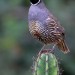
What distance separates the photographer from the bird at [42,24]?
252 inches

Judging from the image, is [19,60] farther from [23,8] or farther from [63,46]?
[63,46]

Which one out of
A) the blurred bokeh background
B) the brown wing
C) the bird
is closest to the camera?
the bird

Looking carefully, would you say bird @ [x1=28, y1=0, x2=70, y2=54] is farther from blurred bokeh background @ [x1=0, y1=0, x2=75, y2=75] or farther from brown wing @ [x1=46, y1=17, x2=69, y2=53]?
blurred bokeh background @ [x1=0, y1=0, x2=75, y2=75]

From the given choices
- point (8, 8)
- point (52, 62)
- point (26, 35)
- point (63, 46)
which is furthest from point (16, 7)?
point (52, 62)

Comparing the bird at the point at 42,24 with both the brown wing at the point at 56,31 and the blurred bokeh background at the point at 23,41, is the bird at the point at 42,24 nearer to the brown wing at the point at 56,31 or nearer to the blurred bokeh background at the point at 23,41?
the brown wing at the point at 56,31

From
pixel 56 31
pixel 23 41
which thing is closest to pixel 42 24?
pixel 56 31

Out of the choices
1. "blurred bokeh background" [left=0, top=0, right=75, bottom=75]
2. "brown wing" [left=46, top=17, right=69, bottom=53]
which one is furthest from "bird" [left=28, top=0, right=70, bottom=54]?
"blurred bokeh background" [left=0, top=0, right=75, bottom=75]

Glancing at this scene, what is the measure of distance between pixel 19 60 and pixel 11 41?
37 cm

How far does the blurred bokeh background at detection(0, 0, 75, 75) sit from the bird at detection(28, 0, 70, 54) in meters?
2.44

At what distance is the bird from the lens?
640 cm

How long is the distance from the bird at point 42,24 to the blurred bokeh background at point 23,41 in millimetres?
2441

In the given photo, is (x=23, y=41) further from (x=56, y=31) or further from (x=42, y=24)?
(x=42, y=24)

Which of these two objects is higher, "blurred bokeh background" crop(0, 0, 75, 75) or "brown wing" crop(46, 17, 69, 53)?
"blurred bokeh background" crop(0, 0, 75, 75)

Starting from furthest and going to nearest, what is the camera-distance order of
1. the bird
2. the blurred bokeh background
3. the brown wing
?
the blurred bokeh background, the brown wing, the bird
